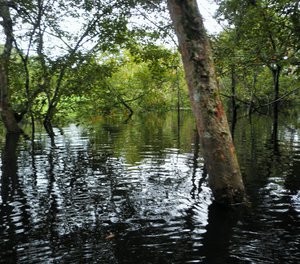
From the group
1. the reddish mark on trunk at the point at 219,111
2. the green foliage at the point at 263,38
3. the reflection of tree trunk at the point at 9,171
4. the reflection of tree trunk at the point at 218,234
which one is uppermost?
the green foliage at the point at 263,38

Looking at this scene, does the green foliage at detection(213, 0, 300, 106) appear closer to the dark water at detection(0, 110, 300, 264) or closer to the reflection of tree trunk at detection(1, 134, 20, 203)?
the dark water at detection(0, 110, 300, 264)

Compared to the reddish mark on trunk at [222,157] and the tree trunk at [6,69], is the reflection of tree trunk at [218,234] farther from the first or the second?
the tree trunk at [6,69]

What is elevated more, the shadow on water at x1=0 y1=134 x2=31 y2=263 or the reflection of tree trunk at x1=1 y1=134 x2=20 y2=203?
the reflection of tree trunk at x1=1 y1=134 x2=20 y2=203

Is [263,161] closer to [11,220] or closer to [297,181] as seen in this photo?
[297,181]

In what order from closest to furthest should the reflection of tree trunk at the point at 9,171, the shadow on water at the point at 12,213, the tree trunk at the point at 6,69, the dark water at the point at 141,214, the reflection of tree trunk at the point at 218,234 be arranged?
the reflection of tree trunk at the point at 218,234 < the dark water at the point at 141,214 < the shadow on water at the point at 12,213 < the reflection of tree trunk at the point at 9,171 < the tree trunk at the point at 6,69

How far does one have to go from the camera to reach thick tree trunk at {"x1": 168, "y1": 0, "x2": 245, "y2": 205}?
5.60 m

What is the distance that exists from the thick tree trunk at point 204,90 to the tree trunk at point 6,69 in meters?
14.7

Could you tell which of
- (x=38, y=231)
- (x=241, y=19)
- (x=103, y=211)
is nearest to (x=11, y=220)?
(x=38, y=231)

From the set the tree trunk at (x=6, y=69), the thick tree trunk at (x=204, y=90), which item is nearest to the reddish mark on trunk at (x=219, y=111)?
the thick tree trunk at (x=204, y=90)

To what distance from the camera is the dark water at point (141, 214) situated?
4.63 m

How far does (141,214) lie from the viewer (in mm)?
6215

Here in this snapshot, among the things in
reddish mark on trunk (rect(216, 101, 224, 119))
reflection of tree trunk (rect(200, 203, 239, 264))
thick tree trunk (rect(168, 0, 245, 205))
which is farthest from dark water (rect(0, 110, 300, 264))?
reddish mark on trunk (rect(216, 101, 224, 119))

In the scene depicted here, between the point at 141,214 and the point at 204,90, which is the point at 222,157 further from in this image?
the point at 141,214

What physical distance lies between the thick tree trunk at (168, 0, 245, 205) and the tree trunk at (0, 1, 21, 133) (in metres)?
14.7
